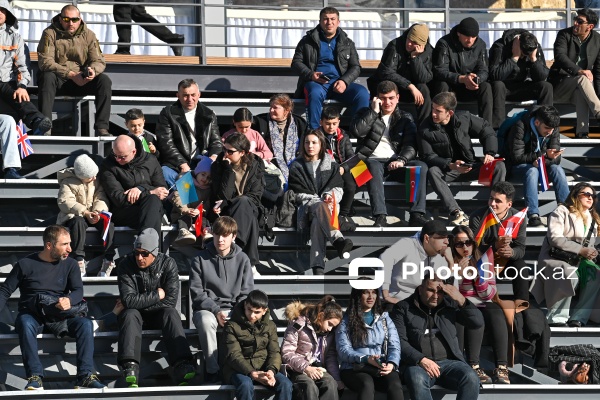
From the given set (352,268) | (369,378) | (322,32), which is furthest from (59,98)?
(369,378)

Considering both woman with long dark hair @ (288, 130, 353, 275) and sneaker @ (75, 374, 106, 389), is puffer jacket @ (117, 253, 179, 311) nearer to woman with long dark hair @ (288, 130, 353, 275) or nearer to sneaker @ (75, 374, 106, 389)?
sneaker @ (75, 374, 106, 389)

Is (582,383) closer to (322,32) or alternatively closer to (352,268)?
(352,268)

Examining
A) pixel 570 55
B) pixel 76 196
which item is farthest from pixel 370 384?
pixel 570 55

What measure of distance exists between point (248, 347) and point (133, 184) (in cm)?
227

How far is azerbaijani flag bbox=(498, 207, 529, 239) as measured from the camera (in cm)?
1361

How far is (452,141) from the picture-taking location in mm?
14930

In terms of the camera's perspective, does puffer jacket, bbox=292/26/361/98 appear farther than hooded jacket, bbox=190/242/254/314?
Yes

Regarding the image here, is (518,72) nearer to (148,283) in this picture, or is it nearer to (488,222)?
(488,222)

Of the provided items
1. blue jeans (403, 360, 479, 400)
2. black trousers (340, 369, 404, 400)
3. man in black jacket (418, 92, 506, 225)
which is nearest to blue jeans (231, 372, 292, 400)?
black trousers (340, 369, 404, 400)

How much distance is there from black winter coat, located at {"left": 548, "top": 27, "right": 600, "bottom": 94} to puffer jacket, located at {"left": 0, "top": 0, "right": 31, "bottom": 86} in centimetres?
532

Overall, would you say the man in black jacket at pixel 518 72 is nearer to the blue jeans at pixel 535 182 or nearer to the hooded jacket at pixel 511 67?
the hooded jacket at pixel 511 67

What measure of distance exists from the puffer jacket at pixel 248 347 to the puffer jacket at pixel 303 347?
147 mm

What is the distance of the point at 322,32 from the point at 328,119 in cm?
155

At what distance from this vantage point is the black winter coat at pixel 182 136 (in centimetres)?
1452
